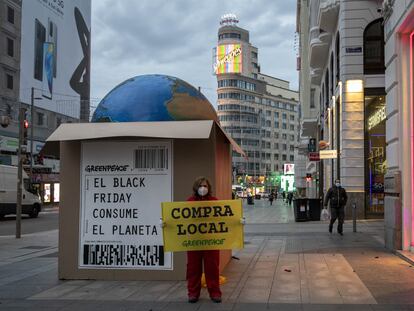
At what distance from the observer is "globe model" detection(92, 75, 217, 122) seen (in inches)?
371

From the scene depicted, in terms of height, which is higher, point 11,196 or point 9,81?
point 9,81

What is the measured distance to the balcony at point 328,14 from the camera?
24.9 metres

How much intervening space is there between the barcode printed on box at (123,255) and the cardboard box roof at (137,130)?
6.05 ft

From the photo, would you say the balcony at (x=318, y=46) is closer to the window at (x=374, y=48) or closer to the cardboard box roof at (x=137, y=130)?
the window at (x=374, y=48)

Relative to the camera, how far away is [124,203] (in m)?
9.16

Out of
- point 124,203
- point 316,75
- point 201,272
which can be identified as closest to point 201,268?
point 201,272

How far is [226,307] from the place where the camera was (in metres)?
7.09

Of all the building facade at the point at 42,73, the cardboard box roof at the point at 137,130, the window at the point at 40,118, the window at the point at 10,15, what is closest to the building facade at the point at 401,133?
the cardboard box roof at the point at 137,130

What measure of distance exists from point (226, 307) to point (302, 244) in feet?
24.3

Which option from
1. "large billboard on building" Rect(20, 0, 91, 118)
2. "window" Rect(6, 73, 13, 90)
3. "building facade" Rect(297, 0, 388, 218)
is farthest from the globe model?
"large billboard on building" Rect(20, 0, 91, 118)

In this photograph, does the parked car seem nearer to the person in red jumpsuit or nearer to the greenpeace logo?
the greenpeace logo

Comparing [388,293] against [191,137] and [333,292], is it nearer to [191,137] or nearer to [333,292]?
[333,292]

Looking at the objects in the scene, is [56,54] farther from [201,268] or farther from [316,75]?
[201,268]

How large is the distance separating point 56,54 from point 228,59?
87.4m
